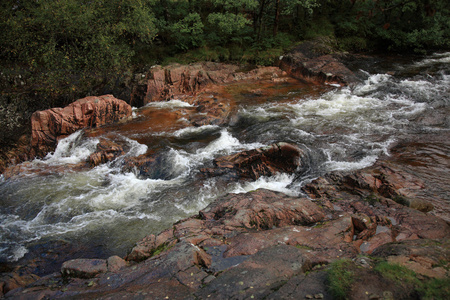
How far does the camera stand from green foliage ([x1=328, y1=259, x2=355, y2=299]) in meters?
3.71

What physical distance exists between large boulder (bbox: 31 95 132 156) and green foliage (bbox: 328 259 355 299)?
44.1 ft

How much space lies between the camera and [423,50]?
22.7 m

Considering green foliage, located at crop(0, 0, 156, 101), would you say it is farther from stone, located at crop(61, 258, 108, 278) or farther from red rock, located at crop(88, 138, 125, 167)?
stone, located at crop(61, 258, 108, 278)

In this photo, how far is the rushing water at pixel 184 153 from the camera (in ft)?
27.3

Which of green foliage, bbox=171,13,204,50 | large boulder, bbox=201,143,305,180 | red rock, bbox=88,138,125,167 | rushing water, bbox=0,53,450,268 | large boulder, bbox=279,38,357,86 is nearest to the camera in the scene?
rushing water, bbox=0,53,450,268

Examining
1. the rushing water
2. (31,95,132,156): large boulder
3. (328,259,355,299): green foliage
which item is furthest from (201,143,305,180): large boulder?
(31,95,132,156): large boulder

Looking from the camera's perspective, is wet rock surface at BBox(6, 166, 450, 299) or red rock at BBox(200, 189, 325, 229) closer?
wet rock surface at BBox(6, 166, 450, 299)

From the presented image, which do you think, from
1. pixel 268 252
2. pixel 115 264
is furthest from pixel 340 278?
pixel 115 264

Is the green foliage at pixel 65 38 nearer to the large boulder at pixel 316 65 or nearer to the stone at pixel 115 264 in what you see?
the large boulder at pixel 316 65

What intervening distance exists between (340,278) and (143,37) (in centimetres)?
1907

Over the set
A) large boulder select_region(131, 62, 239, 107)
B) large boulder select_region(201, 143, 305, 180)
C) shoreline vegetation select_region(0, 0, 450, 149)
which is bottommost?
large boulder select_region(201, 143, 305, 180)

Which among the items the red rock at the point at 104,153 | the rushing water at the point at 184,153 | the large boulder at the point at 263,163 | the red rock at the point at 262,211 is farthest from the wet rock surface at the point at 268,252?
the red rock at the point at 104,153

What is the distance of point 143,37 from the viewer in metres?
18.8

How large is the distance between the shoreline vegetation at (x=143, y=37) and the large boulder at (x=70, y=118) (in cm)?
135
